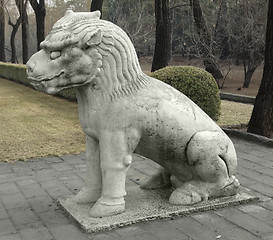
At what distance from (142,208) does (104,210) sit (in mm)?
430

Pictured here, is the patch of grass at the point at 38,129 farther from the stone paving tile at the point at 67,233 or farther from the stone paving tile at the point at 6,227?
the stone paving tile at the point at 67,233

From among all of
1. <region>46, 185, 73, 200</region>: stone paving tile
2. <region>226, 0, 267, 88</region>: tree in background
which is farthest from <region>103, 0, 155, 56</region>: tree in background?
<region>46, 185, 73, 200</region>: stone paving tile

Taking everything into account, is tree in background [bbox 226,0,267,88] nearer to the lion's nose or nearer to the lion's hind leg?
the lion's hind leg

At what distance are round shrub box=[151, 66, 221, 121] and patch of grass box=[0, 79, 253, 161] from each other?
2.97ft

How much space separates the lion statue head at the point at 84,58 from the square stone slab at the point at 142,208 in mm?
1135

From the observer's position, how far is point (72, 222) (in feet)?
11.8

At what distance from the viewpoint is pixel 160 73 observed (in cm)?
856

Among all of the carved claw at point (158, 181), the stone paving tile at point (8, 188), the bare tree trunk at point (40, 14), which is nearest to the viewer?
the carved claw at point (158, 181)

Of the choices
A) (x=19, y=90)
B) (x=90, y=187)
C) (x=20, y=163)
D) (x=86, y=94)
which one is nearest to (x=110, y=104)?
(x=86, y=94)

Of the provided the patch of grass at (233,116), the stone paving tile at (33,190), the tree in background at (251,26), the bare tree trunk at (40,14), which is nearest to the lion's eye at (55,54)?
the stone paving tile at (33,190)

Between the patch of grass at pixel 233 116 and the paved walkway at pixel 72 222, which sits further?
the patch of grass at pixel 233 116

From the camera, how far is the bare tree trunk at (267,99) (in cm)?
729

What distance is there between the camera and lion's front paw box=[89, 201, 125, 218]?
3461 millimetres

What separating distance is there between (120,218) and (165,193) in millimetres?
779
